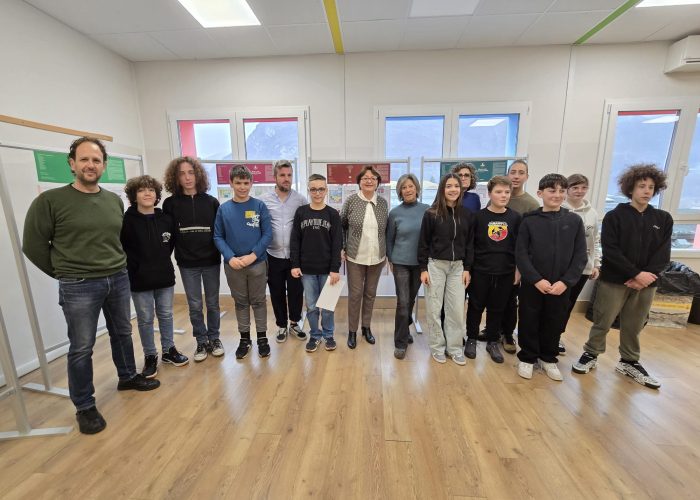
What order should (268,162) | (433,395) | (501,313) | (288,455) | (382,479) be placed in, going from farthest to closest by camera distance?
(268,162), (501,313), (433,395), (288,455), (382,479)

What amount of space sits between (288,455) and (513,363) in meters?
1.93

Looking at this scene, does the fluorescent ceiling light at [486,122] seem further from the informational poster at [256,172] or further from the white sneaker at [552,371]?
the white sneaker at [552,371]

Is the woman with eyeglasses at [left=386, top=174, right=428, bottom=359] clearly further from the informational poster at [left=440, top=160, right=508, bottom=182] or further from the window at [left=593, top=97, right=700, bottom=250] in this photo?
the window at [left=593, top=97, right=700, bottom=250]

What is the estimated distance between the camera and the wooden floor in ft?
4.94

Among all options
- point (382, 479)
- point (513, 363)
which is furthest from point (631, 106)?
point (382, 479)

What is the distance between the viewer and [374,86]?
12.1ft

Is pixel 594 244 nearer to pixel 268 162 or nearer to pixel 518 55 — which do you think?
pixel 518 55

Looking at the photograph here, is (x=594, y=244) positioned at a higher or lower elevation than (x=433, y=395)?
higher

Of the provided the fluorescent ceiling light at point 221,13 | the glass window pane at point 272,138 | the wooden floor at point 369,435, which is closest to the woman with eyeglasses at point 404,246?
the wooden floor at point 369,435

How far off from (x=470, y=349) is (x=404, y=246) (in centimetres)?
107

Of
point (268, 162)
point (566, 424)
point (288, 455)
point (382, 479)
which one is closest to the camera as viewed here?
point (382, 479)

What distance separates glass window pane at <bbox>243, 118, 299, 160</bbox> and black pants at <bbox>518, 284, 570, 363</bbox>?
3020 millimetres

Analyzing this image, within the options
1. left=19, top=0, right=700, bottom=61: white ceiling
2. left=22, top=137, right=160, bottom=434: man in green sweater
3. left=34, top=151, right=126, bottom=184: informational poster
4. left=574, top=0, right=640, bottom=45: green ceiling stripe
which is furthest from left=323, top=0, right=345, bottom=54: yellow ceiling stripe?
left=574, top=0, right=640, bottom=45: green ceiling stripe

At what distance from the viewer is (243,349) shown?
2.70m
